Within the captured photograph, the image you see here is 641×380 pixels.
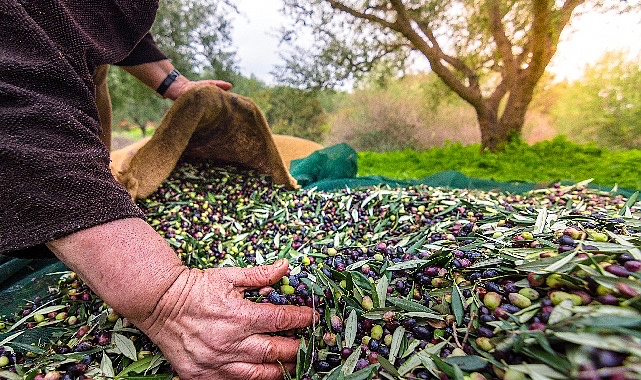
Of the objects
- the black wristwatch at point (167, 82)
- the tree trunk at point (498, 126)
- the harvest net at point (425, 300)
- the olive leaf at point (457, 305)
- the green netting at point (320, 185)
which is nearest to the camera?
the harvest net at point (425, 300)

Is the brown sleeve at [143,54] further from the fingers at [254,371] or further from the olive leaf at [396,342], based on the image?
the olive leaf at [396,342]

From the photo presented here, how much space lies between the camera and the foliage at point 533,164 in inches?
99.0

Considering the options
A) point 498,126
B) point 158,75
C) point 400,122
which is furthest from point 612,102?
point 158,75

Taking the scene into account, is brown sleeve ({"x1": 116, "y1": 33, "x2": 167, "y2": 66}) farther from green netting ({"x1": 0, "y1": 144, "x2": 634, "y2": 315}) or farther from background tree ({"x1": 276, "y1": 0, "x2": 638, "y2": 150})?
background tree ({"x1": 276, "y1": 0, "x2": 638, "y2": 150})

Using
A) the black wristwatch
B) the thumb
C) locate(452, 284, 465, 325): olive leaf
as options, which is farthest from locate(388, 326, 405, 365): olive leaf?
the black wristwatch

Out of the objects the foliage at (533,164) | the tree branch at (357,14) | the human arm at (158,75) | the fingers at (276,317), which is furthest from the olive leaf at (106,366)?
the tree branch at (357,14)

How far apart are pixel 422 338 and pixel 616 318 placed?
0.36 m

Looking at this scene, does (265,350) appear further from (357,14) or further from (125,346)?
(357,14)

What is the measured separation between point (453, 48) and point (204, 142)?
296 centimetres

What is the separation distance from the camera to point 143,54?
186 centimetres

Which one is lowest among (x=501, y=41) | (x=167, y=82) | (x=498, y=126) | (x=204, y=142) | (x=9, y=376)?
(x=9, y=376)

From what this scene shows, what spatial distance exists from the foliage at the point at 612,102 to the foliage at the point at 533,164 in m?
0.79

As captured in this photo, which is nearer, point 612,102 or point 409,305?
point 409,305

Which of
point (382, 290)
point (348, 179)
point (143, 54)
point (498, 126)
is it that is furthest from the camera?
point (498, 126)
